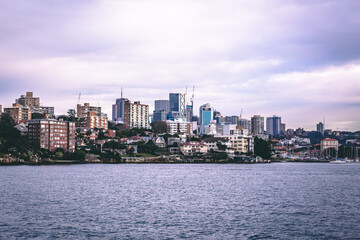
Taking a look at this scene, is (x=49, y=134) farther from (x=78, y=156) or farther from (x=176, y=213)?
(x=176, y=213)

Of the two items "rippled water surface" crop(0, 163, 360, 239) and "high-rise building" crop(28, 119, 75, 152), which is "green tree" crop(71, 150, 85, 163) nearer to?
"high-rise building" crop(28, 119, 75, 152)

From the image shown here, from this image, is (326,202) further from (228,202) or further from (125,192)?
(125,192)

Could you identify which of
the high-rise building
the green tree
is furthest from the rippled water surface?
the high-rise building

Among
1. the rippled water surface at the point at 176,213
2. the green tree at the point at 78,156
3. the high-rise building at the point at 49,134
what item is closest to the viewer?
the rippled water surface at the point at 176,213

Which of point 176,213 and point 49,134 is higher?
point 49,134

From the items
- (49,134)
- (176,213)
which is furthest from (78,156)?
(176,213)

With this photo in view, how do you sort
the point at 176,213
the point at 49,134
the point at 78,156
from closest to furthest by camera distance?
the point at 176,213, the point at 49,134, the point at 78,156

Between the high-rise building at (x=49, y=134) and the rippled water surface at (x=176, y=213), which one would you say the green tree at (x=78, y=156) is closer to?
the high-rise building at (x=49, y=134)

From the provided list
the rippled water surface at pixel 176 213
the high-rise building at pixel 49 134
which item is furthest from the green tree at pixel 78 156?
the rippled water surface at pixel 176 213

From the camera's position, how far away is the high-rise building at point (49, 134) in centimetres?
17638

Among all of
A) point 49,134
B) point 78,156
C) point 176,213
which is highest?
point 49,134

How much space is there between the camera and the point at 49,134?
178250 millimetres

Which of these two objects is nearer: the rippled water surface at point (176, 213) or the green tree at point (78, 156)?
the rippled water surface at point (176, 213)

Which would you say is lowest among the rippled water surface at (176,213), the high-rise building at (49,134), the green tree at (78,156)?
the rippled water surface at (176,213)
